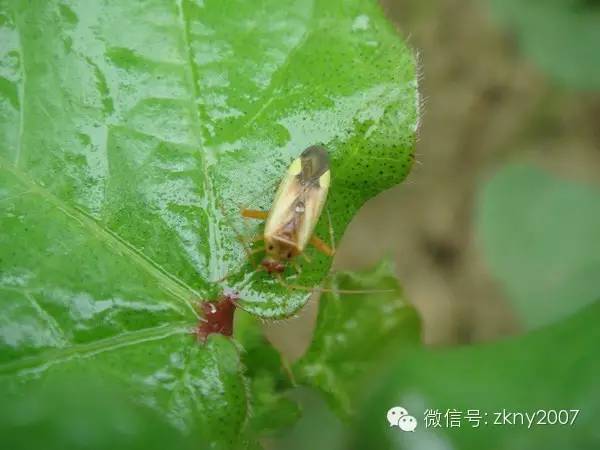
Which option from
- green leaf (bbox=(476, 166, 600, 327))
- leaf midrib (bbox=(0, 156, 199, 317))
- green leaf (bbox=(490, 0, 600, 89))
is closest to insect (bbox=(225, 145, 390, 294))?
leaf midrib (bbox=(0, 156, 199, 317))

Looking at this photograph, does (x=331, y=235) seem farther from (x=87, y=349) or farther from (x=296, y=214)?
(x=87, y=349)

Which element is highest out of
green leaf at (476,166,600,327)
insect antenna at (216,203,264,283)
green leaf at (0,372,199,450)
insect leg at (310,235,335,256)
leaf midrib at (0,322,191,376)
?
green leaf at (476,166,600,327)

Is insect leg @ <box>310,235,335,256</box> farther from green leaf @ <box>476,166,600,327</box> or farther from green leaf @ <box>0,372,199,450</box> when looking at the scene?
green leaf @ <box>476,166,600,327</box>

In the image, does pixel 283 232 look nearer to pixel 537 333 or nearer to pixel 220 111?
pixel 220 111

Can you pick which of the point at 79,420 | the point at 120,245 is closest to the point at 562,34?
the point at 120,245

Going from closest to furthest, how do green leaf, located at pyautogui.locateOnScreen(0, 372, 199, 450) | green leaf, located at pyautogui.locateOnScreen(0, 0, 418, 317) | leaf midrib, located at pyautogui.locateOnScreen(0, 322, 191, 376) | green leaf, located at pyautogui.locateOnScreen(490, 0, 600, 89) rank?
green leaf, located at pyautogui.locateOnScreen(0, 372, 199, 450) → leaf midrib, located at pyautogui.locateOnScreen(0, 322, 191, 376) → green leaf, located at pyautogui.locateOnScreen(0, 0, 418, 317) → green leaf, located at pyautogui.locateOnScreen(490, 0, 600, 89)

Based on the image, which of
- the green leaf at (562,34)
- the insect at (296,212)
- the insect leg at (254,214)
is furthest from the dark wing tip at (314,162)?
the green leaf at (562,34)

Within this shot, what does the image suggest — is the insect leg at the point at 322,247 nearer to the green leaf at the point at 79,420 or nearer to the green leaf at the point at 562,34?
the green leaf at the point at 79,420
